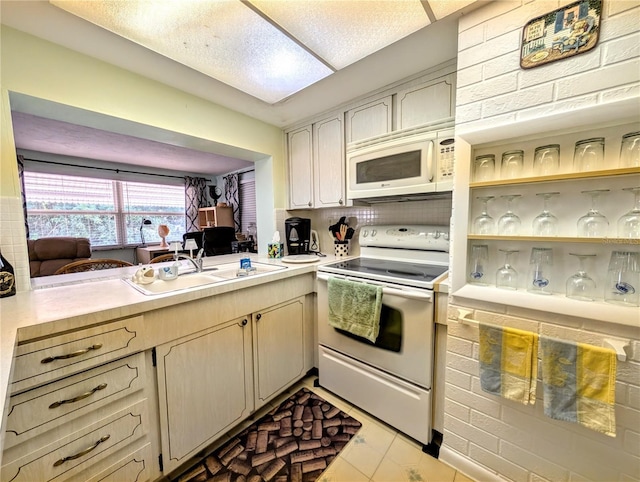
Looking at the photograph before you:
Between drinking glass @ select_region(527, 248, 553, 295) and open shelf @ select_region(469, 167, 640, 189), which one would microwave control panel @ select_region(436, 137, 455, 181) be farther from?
drinking glass @ select_region(527, 248, 553, 295)

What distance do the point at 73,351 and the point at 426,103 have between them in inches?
85.3

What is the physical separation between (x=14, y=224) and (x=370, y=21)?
6.29 feet

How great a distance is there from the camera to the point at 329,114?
211 cm

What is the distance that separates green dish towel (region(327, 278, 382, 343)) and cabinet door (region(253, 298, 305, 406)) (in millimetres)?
306

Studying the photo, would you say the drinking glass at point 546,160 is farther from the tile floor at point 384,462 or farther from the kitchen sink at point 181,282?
the kitchen sink at point 181,282

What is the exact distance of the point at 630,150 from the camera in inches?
34.7

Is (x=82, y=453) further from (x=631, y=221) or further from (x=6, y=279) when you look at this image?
(x=631, y=221)

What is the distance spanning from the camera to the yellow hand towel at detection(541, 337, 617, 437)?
854 millimetres

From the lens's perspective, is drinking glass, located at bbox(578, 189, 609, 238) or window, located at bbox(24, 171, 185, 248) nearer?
drinking glass, located at bbox(578, 189, 609, 238)

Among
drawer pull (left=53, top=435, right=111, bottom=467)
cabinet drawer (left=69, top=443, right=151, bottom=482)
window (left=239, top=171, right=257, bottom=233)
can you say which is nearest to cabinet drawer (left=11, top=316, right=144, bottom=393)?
drawer pull (left=53, top=435, right=111, bottom=467)

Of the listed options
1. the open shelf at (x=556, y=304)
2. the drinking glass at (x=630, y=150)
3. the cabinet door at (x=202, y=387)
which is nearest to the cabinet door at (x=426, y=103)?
the drinking glass at (x=630, y=150)

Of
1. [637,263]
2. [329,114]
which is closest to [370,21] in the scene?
[329,114]

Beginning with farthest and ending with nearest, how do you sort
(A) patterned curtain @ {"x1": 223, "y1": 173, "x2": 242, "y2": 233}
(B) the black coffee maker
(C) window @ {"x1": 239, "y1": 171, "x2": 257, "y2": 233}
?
(A) patterned curtain @ {"x1": 223, "y1": 173, "x2": 242, "y2": 233} < (C) window @ {"x1": 239, "y1": 171, "x2": 257, "y2": 233} < (B) the black coffee maker

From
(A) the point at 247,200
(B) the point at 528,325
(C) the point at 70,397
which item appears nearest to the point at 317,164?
(B) the point at 528,325
